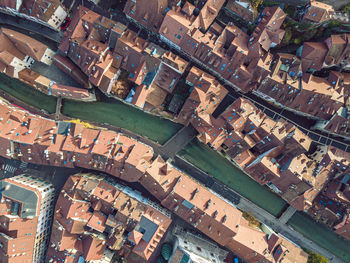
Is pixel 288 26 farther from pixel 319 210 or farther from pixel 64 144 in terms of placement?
pixel 64 144

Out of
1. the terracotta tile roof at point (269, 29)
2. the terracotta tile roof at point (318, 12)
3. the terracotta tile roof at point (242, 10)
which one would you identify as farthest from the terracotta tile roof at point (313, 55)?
the terracotta tile roof at point (242, 10)

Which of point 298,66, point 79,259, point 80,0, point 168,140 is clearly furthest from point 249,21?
point 79,259

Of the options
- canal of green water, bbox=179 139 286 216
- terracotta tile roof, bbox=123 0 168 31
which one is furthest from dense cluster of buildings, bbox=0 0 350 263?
canal of green water, bbox=179 139 286 216

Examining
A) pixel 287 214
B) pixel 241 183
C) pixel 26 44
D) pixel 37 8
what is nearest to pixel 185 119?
pixel 241 183

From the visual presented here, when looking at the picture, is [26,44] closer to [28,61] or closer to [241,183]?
[28,61]

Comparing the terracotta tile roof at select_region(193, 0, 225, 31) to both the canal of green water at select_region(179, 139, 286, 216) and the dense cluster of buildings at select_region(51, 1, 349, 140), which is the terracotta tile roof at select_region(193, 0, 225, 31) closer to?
the dense cluster of buildings at select_region(51, 1, 349, 140)
